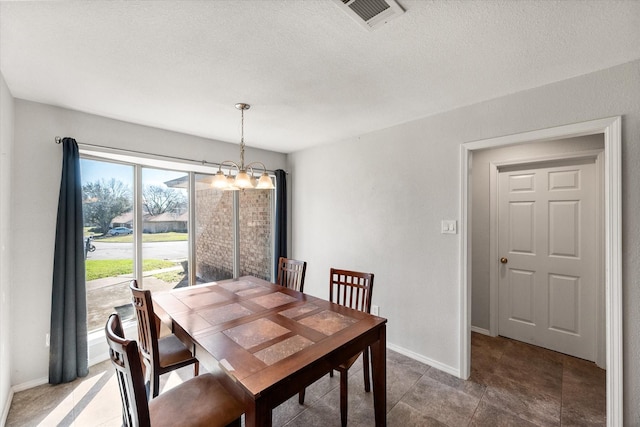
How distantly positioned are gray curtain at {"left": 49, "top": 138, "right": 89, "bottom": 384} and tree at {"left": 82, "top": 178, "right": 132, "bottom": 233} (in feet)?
1.32

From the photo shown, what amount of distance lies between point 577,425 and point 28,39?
13.6 feet

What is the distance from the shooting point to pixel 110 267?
289 cm

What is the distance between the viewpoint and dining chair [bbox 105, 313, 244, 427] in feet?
3.44

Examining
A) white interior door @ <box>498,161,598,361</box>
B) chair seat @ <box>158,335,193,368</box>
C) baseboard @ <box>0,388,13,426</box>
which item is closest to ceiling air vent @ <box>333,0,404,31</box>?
chair seat @ <box>158,335,193,368</box>

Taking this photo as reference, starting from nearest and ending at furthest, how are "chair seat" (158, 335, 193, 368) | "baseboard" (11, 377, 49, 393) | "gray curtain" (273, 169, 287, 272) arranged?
1. "chair seat" (158, 335, 193, 368)
2. "baseboard" (11, 377, 49, 393)
3. "gray curtain" (273, 169, 287, 272)

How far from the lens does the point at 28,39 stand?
1458 millimetres

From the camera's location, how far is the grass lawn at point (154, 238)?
2900mm

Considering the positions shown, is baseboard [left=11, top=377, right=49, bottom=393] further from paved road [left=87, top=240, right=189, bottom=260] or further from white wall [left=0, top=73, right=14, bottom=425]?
paved road [left=87, top=240, right=189, bottom=260]

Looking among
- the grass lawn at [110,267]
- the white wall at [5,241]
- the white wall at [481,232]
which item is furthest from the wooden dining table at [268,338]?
the white wall at [481,232]

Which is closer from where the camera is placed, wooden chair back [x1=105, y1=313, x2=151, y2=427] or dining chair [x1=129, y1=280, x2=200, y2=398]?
wooden chair back [x1=105, y1=313, x2=151, y2=427]

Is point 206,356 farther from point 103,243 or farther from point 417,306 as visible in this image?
point 103,243

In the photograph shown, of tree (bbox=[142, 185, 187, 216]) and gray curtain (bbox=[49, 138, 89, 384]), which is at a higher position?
tree (bbox=[142, 185, 187, 216])

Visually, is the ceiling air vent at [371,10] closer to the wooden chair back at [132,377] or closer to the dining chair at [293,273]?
the wooden chair back at [132,377]

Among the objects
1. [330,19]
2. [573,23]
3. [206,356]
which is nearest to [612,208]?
[573,23]
